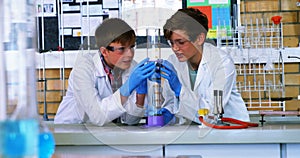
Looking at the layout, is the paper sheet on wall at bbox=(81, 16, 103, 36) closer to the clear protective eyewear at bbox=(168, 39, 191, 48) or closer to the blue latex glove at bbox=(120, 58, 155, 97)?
the clear protective eyewear at bbox=(168, 39, 191, 48)

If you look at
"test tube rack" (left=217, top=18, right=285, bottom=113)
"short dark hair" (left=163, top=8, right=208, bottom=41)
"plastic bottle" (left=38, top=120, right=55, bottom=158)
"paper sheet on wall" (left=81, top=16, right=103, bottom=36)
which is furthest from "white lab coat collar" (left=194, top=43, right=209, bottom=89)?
"plastic bottle" (left=38, top=120, right=55, bottom=158)

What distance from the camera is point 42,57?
11.5 ft

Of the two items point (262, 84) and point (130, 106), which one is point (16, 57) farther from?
point (262, 84)

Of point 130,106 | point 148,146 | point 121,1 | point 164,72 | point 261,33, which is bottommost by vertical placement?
point 148,146

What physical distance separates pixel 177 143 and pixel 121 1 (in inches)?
74.4

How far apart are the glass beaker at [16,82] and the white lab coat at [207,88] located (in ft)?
4.93

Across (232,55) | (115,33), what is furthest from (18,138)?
(232,55)

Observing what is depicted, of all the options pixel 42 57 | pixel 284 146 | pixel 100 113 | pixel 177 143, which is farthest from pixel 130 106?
pixel 42 57

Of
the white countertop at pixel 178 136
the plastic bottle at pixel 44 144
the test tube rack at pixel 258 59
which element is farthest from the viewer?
the test tube rack at pixel 258 59

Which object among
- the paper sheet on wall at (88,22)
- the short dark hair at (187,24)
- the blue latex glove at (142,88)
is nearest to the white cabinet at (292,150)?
the blue latex glove at (142,88)

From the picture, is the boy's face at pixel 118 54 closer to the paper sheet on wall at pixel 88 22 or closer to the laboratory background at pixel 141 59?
the laboratory background at pixel 141 59

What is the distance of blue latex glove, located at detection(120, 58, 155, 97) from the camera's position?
1.96 metres

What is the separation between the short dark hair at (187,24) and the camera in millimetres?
2205

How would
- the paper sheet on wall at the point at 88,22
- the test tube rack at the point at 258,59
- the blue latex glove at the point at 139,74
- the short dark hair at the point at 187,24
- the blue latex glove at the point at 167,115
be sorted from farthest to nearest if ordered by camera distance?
1. the paper sheet on wall at the point at 88,22
2. the test tube rack at the point at 258,59
3. the short dark hair at the point at 187,24
4. the blue latex glove at the point at 167,115
5. the blue latex glove at the point at 139,74
